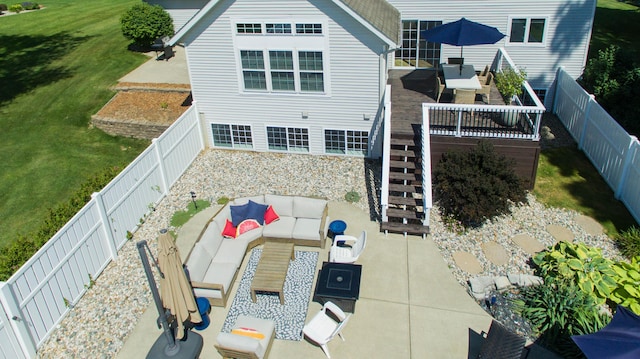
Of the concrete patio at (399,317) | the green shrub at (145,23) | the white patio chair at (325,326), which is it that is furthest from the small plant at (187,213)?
the green shrub at (145,23)

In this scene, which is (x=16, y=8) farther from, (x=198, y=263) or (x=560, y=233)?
(x=560, y=233)

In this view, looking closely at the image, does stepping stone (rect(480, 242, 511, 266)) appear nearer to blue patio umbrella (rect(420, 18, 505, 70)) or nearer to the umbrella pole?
blue patio umbrella (rect(420, 18, 505, 70))

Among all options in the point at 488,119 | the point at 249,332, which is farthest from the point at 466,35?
the point at 249,332

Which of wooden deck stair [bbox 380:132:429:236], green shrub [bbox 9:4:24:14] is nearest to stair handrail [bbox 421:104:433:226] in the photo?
wooden deck stair [bbox 380:132:429:236]

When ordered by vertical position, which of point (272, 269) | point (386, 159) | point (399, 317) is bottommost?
point (399, 317)

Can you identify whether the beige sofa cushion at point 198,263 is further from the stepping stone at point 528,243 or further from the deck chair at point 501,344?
the stepping stone at point 528,243

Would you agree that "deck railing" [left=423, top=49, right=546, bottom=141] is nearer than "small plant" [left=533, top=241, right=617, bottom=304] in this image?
No

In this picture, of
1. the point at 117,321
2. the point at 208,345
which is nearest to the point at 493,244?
the point at 208,345
